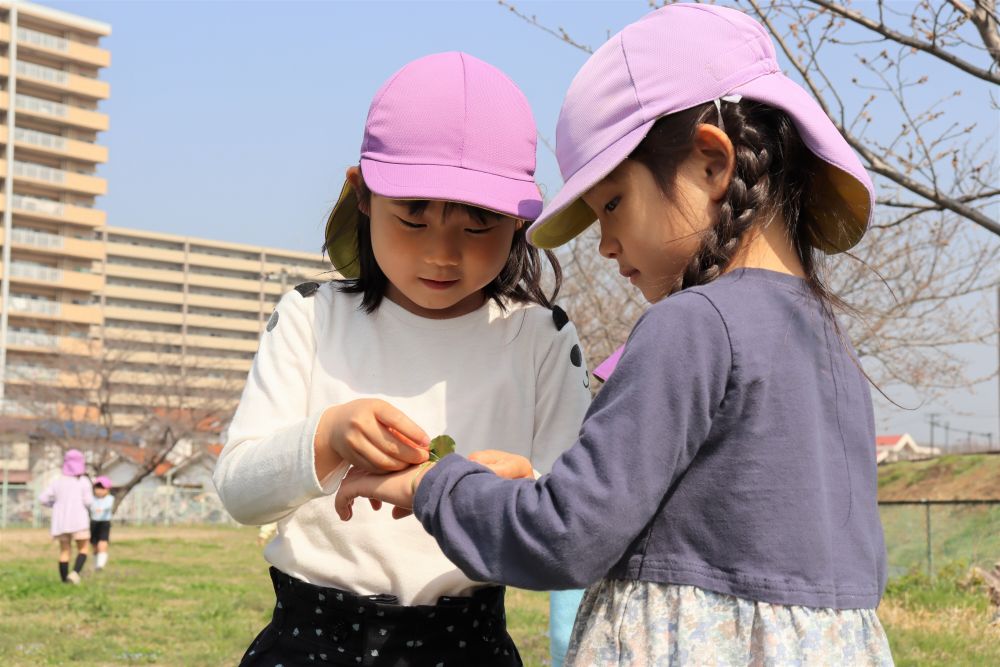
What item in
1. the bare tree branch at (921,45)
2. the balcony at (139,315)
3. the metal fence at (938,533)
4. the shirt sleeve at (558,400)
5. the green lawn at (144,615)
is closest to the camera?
the shirt sleeve at (558,400)

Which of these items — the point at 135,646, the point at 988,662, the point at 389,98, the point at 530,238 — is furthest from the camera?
the point at 135,646

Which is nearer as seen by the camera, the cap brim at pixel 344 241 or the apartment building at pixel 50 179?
the cap brim at pixel 344 241

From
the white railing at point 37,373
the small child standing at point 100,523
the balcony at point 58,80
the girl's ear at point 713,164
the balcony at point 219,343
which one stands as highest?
the balcony at point 58,80

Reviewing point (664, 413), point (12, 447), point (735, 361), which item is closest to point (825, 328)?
point (735, 361)

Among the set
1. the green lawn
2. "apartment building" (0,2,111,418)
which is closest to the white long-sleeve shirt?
the green lawn

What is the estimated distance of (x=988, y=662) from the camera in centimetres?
595

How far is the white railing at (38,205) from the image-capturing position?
187 ft

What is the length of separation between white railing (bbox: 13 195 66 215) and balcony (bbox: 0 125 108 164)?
270 cm

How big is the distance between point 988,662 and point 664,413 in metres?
5.57

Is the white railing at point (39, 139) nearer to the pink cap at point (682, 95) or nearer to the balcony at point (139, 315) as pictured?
the balcony at point (139, 315)

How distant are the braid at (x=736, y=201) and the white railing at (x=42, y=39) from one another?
64.7m

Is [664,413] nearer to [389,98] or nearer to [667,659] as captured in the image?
[667,659]

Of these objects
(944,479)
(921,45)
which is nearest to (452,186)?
(921,45)

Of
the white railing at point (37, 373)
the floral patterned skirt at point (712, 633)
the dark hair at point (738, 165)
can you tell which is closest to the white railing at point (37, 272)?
the white railing at point (37, 373)
